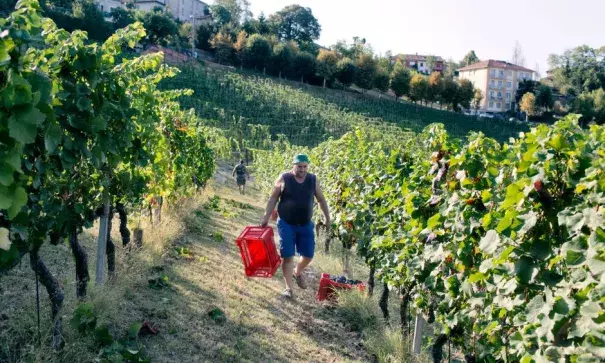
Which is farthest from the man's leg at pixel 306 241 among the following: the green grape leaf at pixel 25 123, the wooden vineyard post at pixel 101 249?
the green grape leaf at pixel 25 123

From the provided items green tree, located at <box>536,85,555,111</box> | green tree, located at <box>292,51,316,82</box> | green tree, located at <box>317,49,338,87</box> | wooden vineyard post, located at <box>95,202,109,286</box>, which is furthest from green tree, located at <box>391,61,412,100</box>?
wooden vineyard post, located at <box>95,202,109,286</box>

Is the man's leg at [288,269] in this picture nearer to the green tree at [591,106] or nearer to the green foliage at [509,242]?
the green foliage at [509,242]

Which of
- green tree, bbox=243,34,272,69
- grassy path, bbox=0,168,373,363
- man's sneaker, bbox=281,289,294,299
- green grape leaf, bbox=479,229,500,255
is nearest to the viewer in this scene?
green grape leaf, bbox=479,229,500,255

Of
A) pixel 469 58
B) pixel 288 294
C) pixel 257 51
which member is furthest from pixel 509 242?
pixel 469 58

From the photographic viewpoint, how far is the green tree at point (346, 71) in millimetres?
64562

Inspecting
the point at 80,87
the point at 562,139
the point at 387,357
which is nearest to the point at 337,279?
the point at 387,357

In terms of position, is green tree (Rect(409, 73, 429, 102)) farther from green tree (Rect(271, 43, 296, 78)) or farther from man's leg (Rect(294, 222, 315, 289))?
man's leg (Rect(294, 222, 315, 289))

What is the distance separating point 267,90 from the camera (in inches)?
2069

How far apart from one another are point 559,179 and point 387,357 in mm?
2761

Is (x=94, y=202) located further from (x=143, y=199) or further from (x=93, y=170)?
(x=143, y=199)

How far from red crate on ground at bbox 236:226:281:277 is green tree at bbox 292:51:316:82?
61074mm

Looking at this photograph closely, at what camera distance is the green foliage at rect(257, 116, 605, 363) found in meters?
1.96

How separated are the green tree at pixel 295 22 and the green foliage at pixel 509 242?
286 ft

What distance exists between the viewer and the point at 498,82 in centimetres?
8519
